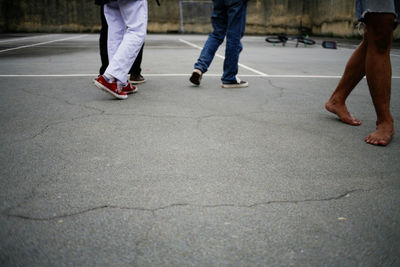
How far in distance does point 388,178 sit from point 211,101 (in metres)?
2.02

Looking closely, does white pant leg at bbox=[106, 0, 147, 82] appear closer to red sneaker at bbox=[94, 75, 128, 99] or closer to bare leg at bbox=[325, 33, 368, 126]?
red sneaker at bbox=[94, 75, 128, 99]

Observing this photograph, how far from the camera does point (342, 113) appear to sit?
2846 millimetres

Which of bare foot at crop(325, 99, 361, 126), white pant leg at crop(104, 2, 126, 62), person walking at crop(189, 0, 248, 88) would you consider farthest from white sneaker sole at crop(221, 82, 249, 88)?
bare foot at crop(325, 99, 361, 126)

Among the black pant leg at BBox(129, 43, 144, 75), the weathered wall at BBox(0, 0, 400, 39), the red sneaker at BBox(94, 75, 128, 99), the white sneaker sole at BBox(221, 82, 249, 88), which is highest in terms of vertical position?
the weathered wall at BBox(0, 0, 400, 39)

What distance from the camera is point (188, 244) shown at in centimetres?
123

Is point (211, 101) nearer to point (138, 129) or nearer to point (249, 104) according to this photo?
point (249, 104)

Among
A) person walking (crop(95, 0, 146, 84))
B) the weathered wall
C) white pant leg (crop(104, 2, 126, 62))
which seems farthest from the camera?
the weathered wall

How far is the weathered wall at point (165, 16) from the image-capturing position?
77.3ft

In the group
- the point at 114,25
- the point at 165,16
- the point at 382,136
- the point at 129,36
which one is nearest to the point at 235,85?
the point at 129,36

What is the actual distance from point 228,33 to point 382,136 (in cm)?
233

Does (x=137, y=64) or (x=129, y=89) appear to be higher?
(x=137, y=64)

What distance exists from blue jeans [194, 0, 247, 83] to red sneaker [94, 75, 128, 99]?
1.11 meters

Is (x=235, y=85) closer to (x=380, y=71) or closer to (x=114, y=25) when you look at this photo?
(x=114, y=25)

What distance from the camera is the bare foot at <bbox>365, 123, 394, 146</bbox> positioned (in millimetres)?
2320
